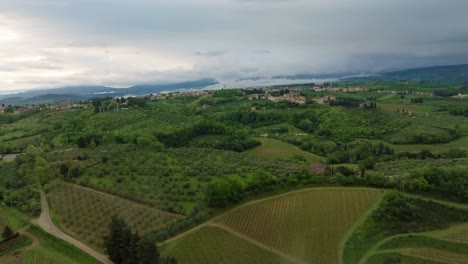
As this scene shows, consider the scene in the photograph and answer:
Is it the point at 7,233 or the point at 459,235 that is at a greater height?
the point at 7,233

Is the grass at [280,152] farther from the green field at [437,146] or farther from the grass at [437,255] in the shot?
the grass at [437,255]

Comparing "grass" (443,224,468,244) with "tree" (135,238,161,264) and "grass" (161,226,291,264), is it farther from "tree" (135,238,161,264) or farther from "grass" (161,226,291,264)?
"tree" (135,238,161,264)

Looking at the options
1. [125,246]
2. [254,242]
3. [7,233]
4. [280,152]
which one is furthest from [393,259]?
[280,152]

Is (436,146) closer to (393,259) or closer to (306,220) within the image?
(306,220)

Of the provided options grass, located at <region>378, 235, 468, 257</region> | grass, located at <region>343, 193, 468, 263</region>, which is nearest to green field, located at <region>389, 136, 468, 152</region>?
grass, located at <region>343, 193, 468, 263</region>

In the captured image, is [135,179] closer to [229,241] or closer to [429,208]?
[229,241]

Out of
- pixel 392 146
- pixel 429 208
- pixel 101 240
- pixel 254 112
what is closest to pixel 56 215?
pixel 101 240
